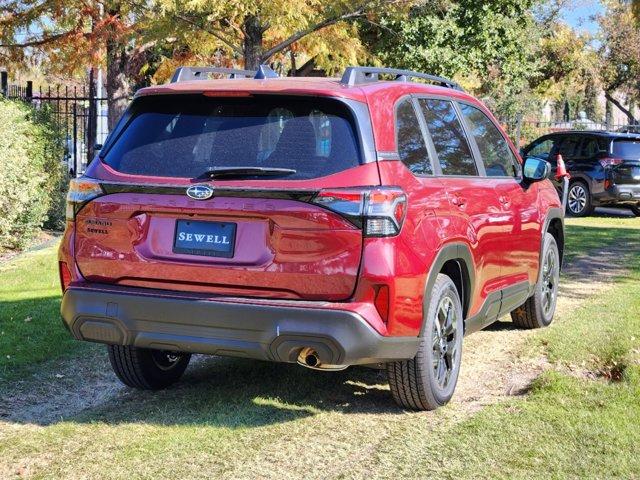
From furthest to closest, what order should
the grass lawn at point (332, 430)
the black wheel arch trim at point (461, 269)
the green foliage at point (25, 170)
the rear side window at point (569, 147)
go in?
the rear side window at point (569, 147)
the green foliage at point (25, 170)
the black wheel arch trim at point (461, 269)
the grass lawn at point (332, 430)

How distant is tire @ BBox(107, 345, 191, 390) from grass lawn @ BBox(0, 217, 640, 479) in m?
0.09

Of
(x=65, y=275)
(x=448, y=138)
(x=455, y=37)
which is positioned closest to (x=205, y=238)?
(x=65, y=275)

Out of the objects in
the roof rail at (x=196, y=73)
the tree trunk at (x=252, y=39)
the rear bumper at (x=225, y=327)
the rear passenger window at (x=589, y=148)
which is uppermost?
the tree trunk at (x=252, y=39)

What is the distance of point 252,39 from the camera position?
17.2 m

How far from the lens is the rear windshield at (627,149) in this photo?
65.1ft

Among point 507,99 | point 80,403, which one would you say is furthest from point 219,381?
point 507,99

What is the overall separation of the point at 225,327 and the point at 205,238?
1.50 feet

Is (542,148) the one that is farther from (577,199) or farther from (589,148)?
(577,199)

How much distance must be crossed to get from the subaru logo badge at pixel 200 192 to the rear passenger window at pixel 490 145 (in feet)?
7.09

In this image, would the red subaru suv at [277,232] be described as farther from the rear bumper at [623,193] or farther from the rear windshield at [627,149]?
the rear windshield at [627,149]

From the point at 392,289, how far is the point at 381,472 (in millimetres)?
870

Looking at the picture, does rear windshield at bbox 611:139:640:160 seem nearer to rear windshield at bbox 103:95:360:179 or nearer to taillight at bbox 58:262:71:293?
rear windshield at bbox 103:95:360:179

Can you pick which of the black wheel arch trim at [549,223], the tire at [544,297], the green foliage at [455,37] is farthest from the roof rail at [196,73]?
the green foliage at [455,37]

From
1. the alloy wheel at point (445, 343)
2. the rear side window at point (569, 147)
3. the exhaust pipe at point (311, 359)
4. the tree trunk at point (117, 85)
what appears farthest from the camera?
the tree trunk at point (117, 85)
